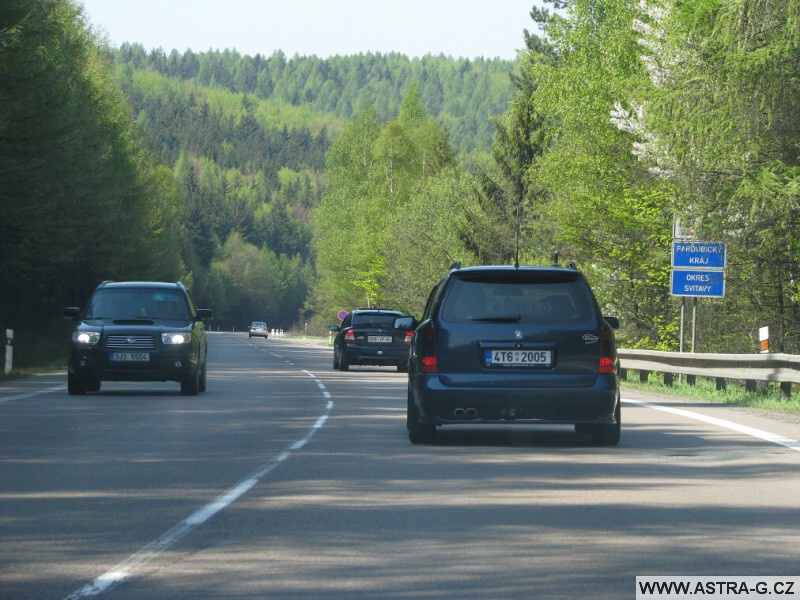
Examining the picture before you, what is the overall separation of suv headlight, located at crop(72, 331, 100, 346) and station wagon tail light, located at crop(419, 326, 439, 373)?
32.3 feet

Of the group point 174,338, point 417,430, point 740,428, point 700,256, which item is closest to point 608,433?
point 417,430

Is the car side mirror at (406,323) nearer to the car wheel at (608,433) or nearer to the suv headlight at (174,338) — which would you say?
the car wheel at (608,433)

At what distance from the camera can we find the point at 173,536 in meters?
7.97

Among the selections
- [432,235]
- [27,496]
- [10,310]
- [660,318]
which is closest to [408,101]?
[432,235]

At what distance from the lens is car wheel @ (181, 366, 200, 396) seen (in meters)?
22.6

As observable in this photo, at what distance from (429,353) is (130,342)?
32.2ft

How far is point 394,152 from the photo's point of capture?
9869 centimetres

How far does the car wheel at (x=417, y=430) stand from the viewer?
45.5 ft

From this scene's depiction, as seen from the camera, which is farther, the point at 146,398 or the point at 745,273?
the point at 745,273

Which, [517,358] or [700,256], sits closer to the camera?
[517,358]

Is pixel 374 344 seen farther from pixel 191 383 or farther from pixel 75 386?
pixel 75 386

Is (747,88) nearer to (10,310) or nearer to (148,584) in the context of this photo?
(148,584)

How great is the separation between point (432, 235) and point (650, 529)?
236ft

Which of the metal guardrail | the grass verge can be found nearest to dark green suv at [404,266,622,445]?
the grass verge
